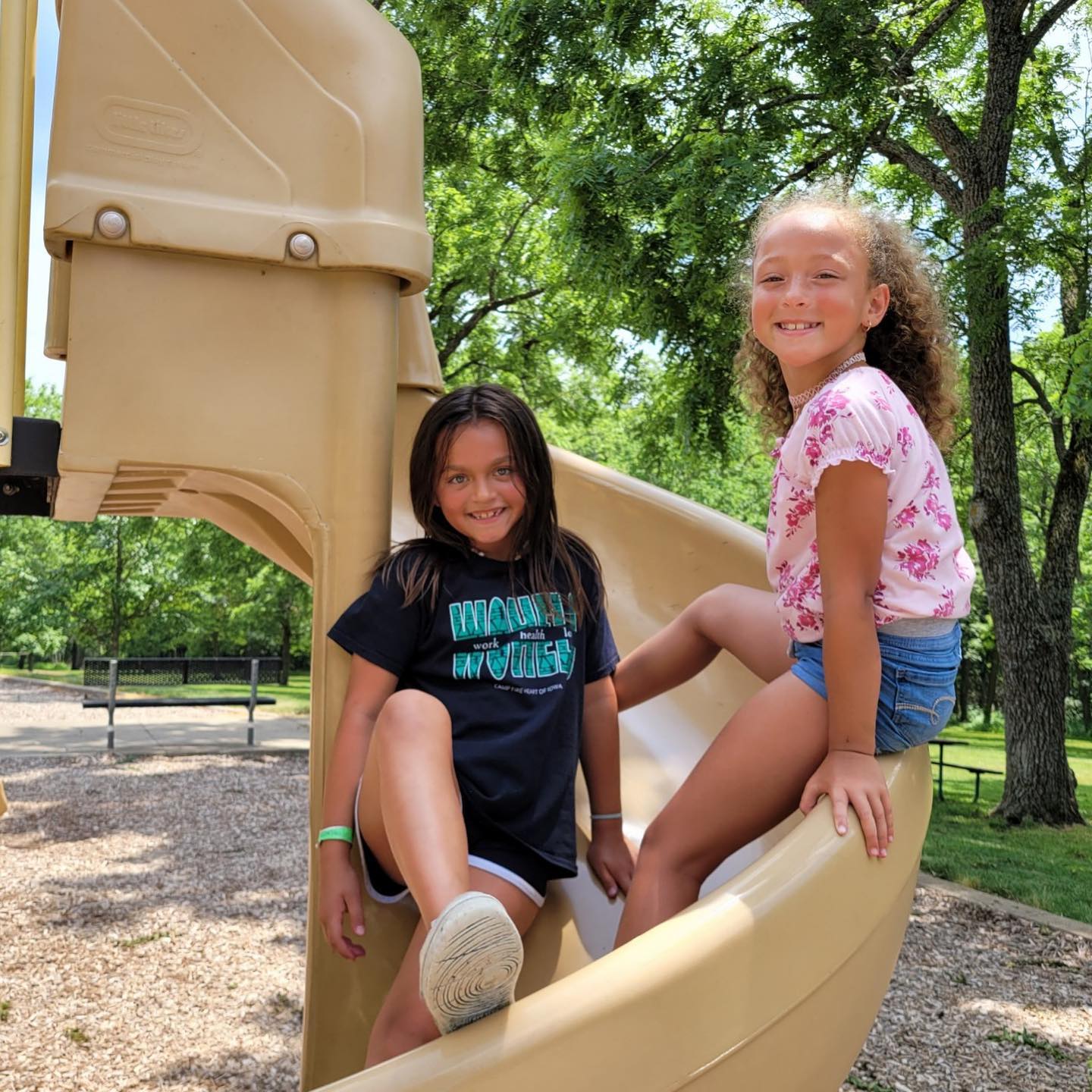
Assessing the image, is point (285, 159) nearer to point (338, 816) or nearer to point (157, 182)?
point (157, 182)

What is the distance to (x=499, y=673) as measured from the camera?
1807 mm

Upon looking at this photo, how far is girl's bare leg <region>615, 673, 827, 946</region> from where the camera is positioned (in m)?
1.63

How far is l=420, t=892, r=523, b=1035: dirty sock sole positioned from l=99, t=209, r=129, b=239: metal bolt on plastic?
125 centimetres

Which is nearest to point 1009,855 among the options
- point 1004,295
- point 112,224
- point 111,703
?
point 1004,295

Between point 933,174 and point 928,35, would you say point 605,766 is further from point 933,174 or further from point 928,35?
point 933,174

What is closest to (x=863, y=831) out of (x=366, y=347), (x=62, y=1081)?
(x=366, y=347)

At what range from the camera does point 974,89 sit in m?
9.04

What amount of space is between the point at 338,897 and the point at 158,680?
34.2 feet

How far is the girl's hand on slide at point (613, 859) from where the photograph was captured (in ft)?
6.50

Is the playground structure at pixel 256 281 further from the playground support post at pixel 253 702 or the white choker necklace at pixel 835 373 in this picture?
the playground support post at pixel 253 702

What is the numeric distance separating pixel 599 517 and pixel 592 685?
0.98 meters

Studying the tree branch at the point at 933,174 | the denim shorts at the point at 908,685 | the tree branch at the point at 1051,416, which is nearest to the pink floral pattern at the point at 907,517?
the denim shorts at the point at 908,685

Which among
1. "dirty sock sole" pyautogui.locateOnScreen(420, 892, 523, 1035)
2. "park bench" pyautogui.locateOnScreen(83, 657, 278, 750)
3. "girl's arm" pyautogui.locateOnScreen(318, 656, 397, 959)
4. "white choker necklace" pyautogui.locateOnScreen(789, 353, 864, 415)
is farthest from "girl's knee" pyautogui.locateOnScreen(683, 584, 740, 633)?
"park bench" pyautogui.locateOnScreen(83, 657, 278, 750)

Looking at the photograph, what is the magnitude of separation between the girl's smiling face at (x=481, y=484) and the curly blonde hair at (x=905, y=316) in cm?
56
